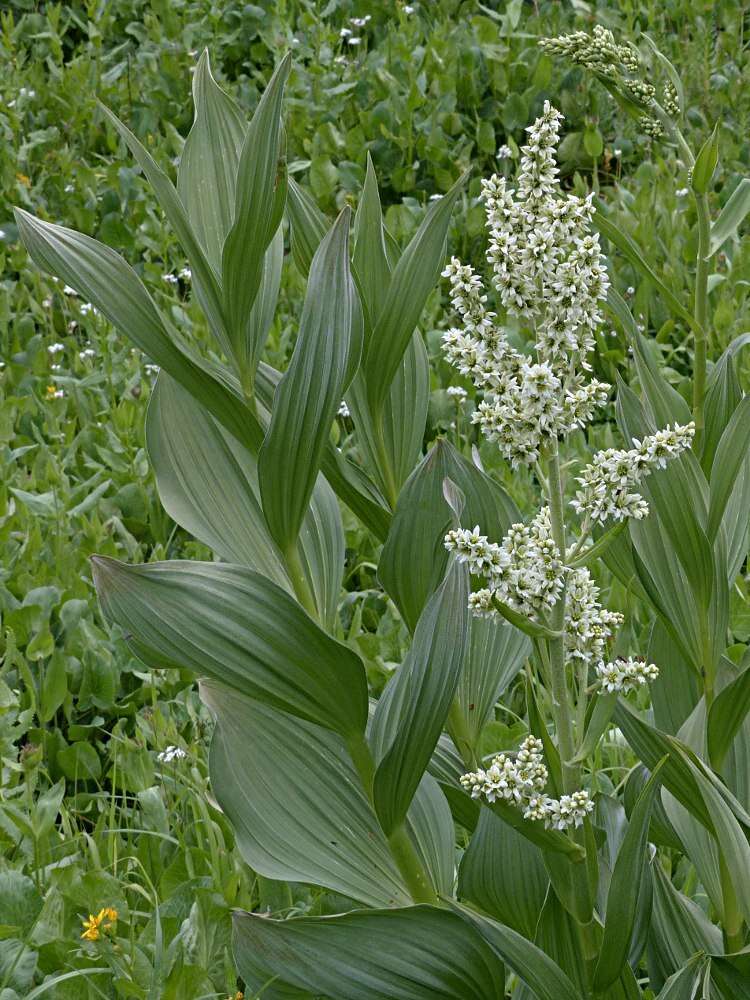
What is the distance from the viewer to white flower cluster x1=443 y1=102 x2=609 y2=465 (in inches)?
54.3

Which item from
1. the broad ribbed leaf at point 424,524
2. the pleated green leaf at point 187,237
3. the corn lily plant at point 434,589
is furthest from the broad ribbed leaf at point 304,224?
the broad ribbed leaf at point 424,524

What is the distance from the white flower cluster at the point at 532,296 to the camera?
1.38 m

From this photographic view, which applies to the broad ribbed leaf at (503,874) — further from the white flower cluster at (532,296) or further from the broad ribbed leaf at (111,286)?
the broad ribbed leaf at (111,286)

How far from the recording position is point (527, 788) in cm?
144

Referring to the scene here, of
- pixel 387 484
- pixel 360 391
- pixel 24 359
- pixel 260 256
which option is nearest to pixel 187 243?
pixel 260 256

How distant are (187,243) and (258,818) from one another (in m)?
0.72

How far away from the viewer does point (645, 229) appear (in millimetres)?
4613

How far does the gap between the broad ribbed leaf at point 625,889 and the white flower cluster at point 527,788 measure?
0.06 m

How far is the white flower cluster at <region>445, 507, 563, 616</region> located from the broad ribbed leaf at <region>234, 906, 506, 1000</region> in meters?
0.41

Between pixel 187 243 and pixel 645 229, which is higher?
pixel 645 229

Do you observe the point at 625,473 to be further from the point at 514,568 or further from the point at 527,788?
the point at 527,788

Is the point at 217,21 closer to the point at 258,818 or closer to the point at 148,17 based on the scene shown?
the point at 148,17

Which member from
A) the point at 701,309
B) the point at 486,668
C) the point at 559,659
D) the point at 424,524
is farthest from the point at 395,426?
the point at 559,659

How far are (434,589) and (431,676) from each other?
9.6 inches
